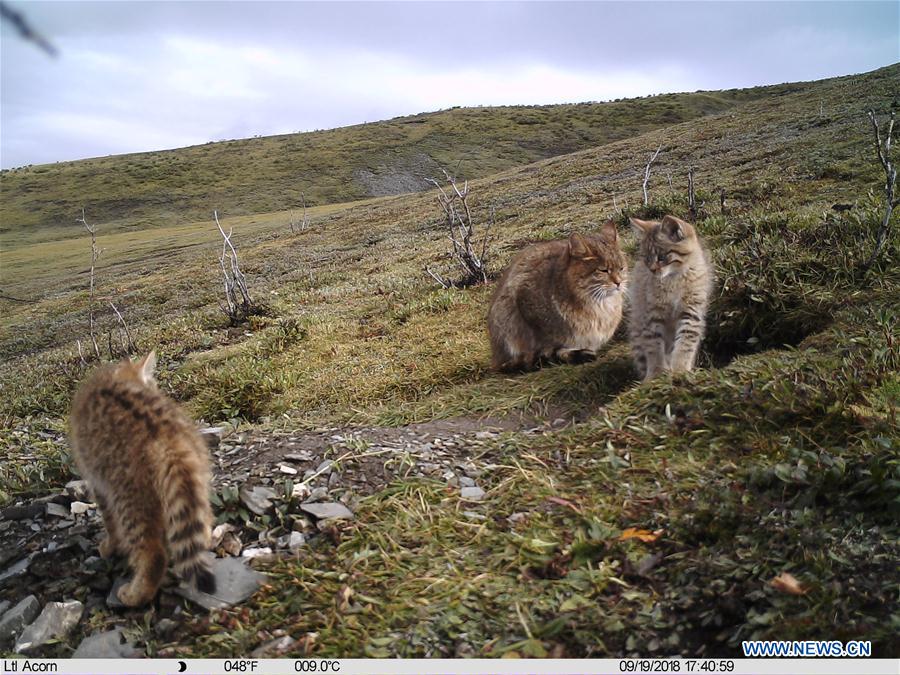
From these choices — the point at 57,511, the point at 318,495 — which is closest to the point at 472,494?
the point at 318,495

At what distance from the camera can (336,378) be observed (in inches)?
342

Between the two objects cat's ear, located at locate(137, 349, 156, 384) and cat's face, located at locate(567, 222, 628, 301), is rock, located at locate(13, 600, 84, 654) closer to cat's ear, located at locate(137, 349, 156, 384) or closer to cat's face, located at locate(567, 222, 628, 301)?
cat's ear, located at locate(137, 349, 156, 384)

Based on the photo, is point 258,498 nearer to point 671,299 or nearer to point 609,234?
point 671,299

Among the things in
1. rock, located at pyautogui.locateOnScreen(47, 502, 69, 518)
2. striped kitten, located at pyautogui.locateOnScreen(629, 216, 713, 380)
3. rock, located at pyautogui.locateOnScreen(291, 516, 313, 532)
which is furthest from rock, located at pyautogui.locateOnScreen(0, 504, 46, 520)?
striped kitten, located at pyautogui.locateOnScreen(629, 216, 713, 380)

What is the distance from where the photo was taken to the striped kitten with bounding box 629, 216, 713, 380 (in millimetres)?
6543

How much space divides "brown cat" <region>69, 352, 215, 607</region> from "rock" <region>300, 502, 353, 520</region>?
0.73 m

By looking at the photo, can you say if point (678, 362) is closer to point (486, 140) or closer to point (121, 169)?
point (486, 140)

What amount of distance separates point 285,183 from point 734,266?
344ft

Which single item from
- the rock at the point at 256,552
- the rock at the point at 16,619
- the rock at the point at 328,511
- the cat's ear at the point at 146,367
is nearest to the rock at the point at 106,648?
the rock at the point at 16,619

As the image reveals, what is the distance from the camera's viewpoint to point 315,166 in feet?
368

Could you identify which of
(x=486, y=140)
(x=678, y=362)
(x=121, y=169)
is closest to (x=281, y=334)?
(x=678, y=362)

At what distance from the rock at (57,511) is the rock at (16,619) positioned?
1039 millimetres

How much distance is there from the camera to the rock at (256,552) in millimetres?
3975

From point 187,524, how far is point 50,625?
39.7 inches
